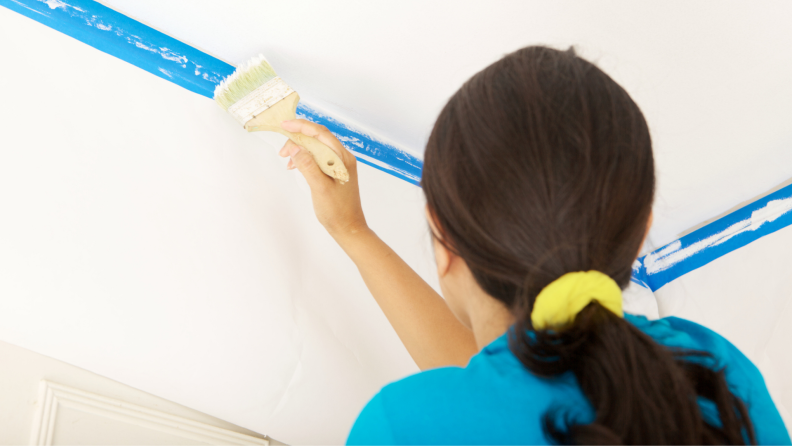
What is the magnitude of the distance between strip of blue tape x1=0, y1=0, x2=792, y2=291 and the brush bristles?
0.06 metres

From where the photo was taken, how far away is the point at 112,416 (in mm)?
738

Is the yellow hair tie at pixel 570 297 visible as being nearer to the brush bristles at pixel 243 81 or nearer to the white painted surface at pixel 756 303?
the brush bristles at pixel 243 81

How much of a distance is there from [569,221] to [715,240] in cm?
137

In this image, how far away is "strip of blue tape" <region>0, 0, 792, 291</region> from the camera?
0.80 m

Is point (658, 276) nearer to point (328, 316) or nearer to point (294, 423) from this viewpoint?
point (328, 316)

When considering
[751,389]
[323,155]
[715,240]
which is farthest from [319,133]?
[715,240]

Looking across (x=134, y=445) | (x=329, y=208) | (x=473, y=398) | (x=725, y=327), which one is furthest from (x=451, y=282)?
(x=725, y=327)

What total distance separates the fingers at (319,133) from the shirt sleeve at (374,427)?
54cm

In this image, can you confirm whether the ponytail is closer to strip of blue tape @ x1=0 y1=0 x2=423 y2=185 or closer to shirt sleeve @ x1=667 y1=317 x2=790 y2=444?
shirt sleeve @ x1=667 y1=317 x2=790 y2=444

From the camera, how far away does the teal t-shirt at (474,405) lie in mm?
489

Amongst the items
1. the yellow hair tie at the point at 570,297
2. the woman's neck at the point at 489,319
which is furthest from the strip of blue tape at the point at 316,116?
the yellow hair tie at the point at 570,297

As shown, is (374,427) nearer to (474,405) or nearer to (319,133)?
(474,405)

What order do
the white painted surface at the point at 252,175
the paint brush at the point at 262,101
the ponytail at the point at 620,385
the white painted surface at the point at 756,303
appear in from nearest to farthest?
the ponytail at the point at 620,385 → the white painted surface at the point at 252,175 → the paint brush at the point at 262,101 → the white painted surface at the point at 756,303

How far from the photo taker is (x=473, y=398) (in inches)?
19.8
